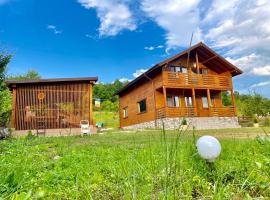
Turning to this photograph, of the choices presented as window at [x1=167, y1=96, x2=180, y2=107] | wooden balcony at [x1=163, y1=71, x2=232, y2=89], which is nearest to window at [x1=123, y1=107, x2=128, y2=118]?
window at [x1=167, y1=96, x2=180, y2=107]

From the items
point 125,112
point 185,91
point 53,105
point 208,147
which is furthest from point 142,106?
point 208,147

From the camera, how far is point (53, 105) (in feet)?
53.8

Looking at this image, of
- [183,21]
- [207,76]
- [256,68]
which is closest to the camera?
[183,21]

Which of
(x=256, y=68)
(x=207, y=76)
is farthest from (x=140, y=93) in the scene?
(x=256, y=68)

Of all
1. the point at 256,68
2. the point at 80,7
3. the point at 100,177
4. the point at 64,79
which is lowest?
the point at 100,177

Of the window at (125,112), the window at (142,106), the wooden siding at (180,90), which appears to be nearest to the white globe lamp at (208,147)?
the wooden siding at (180,90)

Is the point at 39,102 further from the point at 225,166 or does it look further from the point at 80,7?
the point at 225,166

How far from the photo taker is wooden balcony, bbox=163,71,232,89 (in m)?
20.7

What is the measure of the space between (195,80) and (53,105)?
1089 centimetres

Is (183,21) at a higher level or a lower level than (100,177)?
higher

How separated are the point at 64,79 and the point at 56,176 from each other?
13900mm

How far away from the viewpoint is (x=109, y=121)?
3641 centimetres

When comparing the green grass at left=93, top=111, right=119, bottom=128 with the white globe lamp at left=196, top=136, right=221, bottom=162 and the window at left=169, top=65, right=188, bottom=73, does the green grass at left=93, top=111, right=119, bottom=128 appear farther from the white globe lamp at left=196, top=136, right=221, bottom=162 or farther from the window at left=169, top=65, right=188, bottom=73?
the white globe lamp at left=196, top=136, right=221, bottom=162

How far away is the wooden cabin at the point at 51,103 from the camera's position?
16031 millimetres
